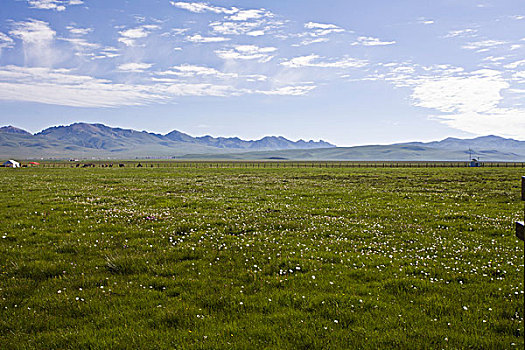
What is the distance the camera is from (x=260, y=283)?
903 centimetres

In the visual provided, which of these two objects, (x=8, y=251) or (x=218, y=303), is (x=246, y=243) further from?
(x=8, y=251)

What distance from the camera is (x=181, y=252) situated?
11.7 metres

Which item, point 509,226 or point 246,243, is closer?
point 246,243

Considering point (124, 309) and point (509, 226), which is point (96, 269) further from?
point (509, 226)

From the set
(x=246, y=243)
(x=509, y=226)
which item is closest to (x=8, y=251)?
(x=246, y=243)

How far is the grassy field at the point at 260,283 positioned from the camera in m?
6.68

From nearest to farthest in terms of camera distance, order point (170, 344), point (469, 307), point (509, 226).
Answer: point (170, 344)
point (469, 307)
point (509, 226)

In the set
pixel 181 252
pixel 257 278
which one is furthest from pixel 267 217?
pixel 257 278

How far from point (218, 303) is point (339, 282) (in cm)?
331

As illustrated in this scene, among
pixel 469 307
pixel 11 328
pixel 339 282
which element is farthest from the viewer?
pixel 339 282

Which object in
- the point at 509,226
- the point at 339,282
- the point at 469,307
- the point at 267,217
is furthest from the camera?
the point at 267,217

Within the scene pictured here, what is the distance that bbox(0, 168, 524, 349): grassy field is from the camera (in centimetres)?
668

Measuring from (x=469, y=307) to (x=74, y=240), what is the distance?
13485 millimetres

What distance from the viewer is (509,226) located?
Result: 51.2 ft
